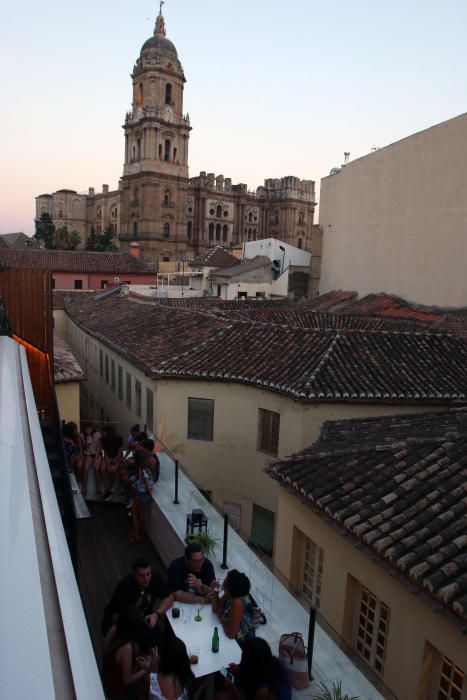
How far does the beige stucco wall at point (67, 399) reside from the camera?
45.1 feet

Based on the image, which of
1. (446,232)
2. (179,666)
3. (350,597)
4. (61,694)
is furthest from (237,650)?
(446,232)

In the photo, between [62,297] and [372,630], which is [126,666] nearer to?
[372,630]

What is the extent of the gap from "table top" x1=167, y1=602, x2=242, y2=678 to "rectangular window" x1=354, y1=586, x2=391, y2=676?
245 cm

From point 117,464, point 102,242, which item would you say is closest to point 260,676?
point 117,464

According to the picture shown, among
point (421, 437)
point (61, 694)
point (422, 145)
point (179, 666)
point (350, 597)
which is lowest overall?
point (350, 597)

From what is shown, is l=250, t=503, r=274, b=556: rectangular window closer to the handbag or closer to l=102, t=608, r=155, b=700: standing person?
the handbag

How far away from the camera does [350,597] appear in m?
6.96

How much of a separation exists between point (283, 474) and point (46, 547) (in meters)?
6.43

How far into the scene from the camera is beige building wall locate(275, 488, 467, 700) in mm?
5520

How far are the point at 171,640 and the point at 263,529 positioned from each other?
10568 mm

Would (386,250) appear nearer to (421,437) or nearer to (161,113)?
(421,437)

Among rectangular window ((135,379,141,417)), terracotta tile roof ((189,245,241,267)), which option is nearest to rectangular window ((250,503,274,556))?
rectangular window ((135,379,141,417))

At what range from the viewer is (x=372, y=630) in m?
6.64

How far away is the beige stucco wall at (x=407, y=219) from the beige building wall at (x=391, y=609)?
18.6 metres
